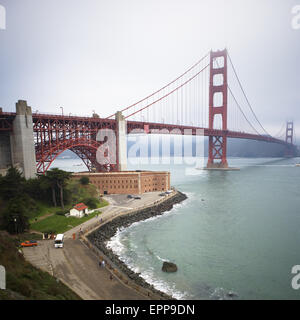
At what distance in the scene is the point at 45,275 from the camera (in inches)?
497

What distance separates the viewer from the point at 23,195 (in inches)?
997

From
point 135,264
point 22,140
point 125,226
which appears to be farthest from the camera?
point 22,140

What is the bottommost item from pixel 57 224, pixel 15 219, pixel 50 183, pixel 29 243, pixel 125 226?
pixel 125 226

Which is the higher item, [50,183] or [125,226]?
[50,183]

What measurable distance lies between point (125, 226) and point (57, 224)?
7.52m

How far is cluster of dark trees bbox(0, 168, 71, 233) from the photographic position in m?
20.9

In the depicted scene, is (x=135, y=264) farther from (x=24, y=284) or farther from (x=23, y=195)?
(x=23, y=195)

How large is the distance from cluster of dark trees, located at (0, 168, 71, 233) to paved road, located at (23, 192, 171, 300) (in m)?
3.55

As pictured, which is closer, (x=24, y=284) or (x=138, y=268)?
(x=24, y=284)

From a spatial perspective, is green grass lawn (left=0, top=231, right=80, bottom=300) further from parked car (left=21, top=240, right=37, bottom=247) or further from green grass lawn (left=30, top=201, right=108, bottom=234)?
green grass lawn (left=30, top=201, right=108, bottom=234)

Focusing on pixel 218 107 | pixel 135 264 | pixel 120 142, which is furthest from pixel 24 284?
pixel 218 107

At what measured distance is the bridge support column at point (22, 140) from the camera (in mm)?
31453

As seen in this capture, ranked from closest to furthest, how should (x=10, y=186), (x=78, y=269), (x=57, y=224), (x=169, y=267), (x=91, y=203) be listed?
(x=78, y=269)
(x=169, y=267)
(x=57, y=224)
(x=10, y=186)
(x=91, y=203)
